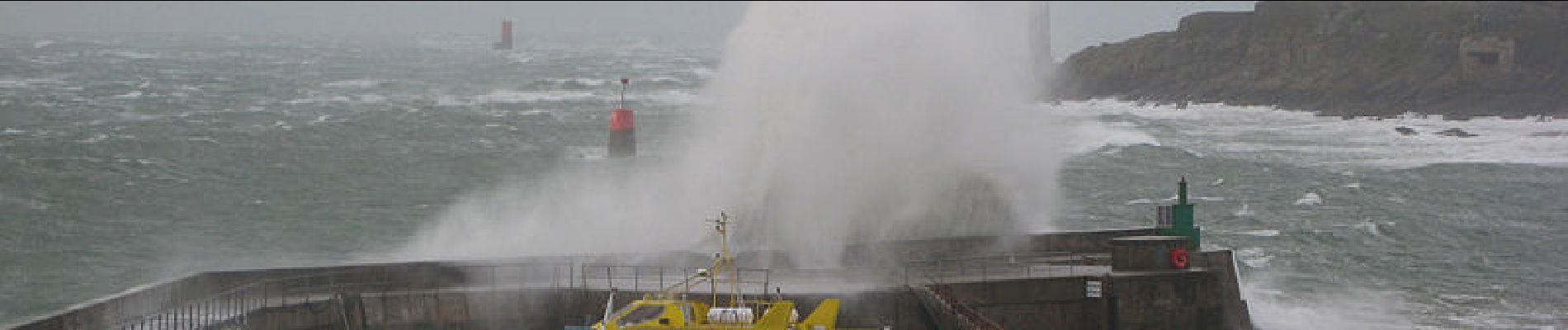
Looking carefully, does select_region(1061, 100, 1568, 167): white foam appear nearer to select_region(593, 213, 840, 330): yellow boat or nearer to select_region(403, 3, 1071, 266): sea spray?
select_region(403, 3, 1071, 266): sea spray

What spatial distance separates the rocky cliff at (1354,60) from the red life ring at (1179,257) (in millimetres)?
47836

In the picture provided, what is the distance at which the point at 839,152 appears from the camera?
2545 centimetres

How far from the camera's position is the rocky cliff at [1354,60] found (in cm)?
6931

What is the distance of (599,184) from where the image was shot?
3966 centimetres

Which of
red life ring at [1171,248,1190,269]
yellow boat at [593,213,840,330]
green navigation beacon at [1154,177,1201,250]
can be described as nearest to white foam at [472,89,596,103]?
green navigation beacon at [1154,177,1201,250]

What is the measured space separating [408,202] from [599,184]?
13.1ft

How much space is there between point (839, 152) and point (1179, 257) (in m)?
5.75

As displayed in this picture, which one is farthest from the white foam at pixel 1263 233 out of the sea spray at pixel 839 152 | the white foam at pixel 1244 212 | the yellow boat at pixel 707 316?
the yellow boat at pixel 707 316

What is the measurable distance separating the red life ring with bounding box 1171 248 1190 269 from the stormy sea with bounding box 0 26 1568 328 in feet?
16.2

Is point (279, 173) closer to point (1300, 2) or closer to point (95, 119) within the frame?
point (95, 119)

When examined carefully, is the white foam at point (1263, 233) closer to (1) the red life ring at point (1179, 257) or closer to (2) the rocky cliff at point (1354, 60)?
(1) the red life ring at point (1179, 257)

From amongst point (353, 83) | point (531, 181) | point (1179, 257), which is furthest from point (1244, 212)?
point (353, 83)

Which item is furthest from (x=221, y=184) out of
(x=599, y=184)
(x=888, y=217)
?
(x=888, y=217)

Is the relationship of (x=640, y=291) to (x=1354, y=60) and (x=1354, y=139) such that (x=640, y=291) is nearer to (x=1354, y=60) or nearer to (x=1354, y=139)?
(x=1354, y=139)
